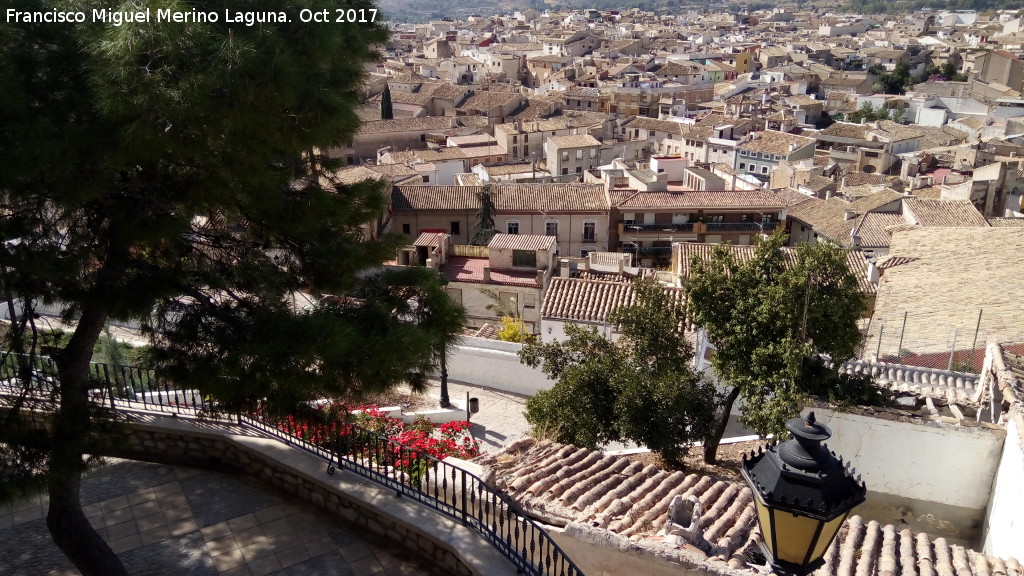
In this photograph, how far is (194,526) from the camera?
7258 millimetres

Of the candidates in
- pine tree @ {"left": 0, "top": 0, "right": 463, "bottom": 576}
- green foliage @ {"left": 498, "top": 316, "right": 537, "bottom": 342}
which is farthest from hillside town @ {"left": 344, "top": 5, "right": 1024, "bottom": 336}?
pine tree @ {"left": 0, "top": 0, "right": 463, "bottom": 576}

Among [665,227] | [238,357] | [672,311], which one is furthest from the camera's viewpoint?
[665,227]

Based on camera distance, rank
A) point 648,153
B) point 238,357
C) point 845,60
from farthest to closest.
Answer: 1. point 845,60
2. point 648,153
3. point 238,357

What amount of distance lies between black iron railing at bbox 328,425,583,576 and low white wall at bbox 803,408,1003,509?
5.50 meters

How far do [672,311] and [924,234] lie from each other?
13618 millimetres

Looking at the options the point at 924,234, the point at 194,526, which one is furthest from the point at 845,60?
the point at 194,526

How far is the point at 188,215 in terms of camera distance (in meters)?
6.30

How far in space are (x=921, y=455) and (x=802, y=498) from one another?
8249mm

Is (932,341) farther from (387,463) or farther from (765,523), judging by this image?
(765,523)

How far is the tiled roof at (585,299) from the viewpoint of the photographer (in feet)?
61.2

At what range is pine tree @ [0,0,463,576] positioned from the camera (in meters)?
5.25

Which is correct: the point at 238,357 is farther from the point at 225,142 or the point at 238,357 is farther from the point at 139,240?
the point at 225,142

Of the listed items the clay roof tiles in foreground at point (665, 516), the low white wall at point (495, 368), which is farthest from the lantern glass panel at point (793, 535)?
the low white wall at point (495, 368)

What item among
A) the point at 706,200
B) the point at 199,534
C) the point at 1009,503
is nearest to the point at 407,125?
the point at 706,200
